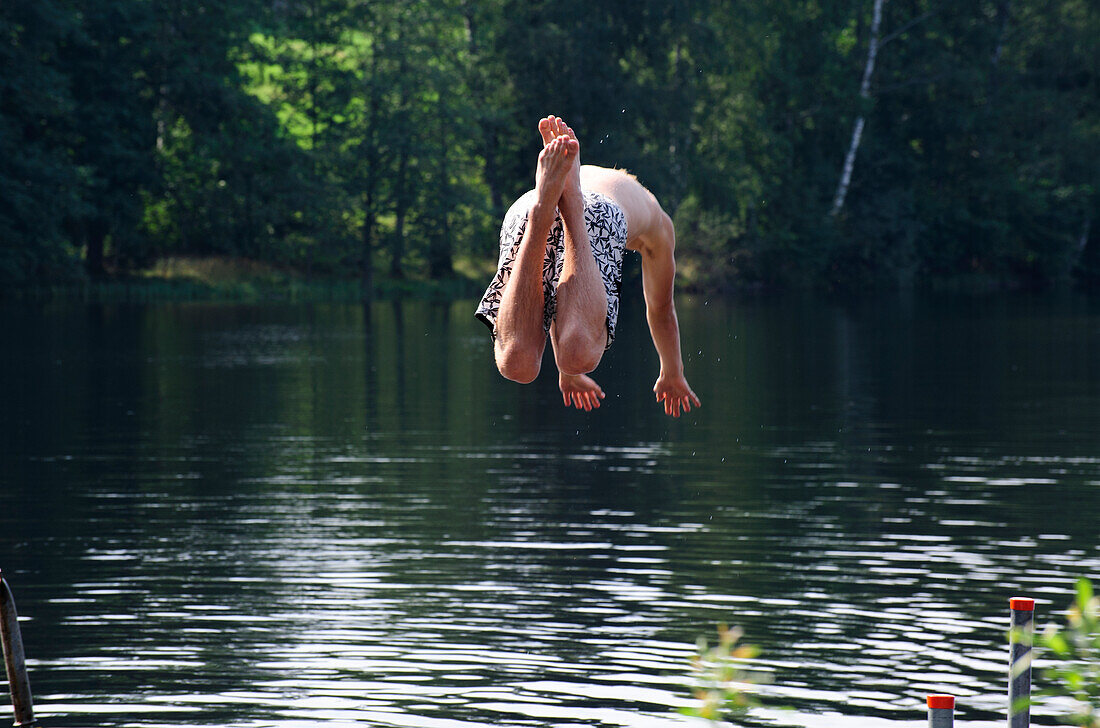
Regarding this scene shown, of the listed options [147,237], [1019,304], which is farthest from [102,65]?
[1019,304]

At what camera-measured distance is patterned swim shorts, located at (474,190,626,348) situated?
7719 mm

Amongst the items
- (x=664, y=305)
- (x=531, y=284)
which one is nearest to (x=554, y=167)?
(x=531, y=284)

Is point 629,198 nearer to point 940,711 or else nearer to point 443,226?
point 940,711

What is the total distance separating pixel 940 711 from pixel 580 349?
2.69m

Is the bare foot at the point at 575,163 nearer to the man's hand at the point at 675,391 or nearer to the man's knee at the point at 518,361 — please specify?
the man's knee at the point at 518,361

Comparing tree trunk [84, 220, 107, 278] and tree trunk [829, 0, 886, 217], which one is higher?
tree trunk [829, 0, 886, 217]

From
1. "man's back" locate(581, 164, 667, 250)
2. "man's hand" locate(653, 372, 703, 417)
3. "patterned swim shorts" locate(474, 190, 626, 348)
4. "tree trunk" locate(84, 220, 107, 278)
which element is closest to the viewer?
"patterned swim shorts" locate(474, 190, 626, 348)

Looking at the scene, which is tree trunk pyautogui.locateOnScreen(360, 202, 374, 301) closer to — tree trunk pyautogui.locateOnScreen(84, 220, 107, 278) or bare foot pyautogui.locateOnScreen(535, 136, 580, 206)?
tree trunk pyautogui.locateOnScreen(84, 220, 107, 278)

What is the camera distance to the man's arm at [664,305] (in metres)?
8.53

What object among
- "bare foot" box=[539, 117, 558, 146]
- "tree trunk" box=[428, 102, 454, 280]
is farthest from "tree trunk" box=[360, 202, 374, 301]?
"bare foot" box=[539, 117, 558, 146]

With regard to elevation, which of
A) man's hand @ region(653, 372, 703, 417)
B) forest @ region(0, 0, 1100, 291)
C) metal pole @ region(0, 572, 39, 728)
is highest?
forest @ region(0, 0, 1100, 291)

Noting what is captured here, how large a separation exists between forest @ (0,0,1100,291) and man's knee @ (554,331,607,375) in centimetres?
4292

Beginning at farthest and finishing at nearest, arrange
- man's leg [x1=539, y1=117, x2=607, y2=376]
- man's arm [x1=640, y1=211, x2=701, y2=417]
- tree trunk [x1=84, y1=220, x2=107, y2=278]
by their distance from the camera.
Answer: tree trunk [x1=84, y1=220, x2=107, y2=278]
man's arm [x1=640, y1=211, x2=701, y2=417]
man's leg [x1=539, y1=117, x2=607, y2=376]

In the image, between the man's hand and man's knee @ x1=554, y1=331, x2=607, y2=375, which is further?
the man's hand
